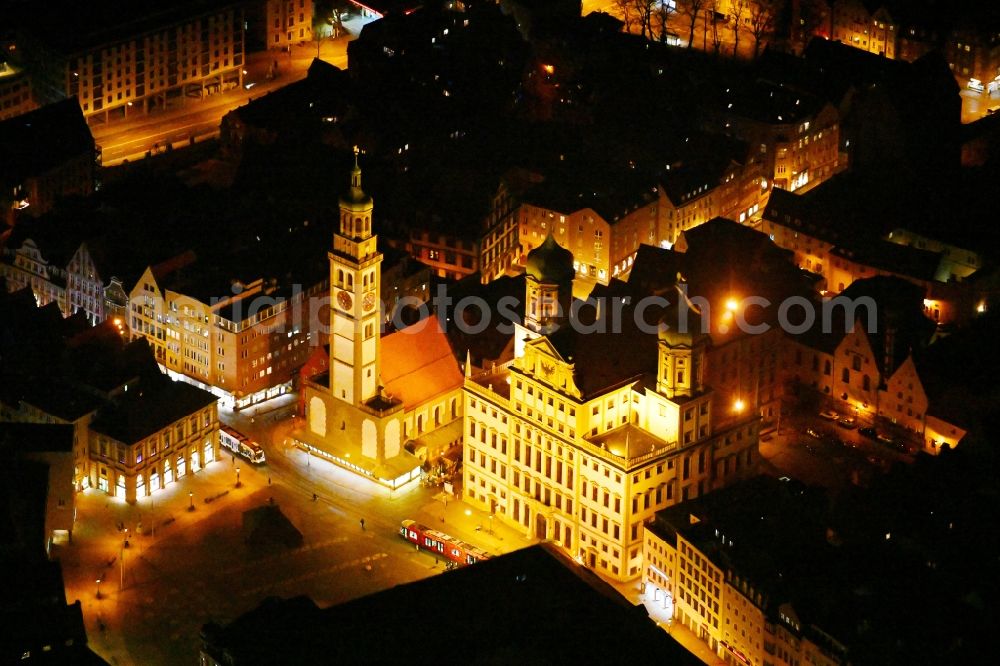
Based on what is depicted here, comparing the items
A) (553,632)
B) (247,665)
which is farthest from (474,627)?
(247,665)

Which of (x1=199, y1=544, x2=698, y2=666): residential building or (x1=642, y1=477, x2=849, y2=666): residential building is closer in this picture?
(x1=199, y1=544, x2=698, y2=666): residential building

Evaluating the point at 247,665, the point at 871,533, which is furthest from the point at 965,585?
the point at 247,665

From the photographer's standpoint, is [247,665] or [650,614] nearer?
[247,665]

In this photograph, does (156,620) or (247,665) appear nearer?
(247,665)

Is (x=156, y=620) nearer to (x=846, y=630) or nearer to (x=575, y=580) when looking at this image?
(x=575, y=580)

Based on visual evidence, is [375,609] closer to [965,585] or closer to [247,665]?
[247,665]

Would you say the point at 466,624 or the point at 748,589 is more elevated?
the point at 748,589

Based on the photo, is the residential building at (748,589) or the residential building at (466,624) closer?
the residential building at (466,624)

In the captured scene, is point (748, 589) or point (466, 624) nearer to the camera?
point (466, 624)

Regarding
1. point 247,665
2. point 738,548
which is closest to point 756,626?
point 738,548
